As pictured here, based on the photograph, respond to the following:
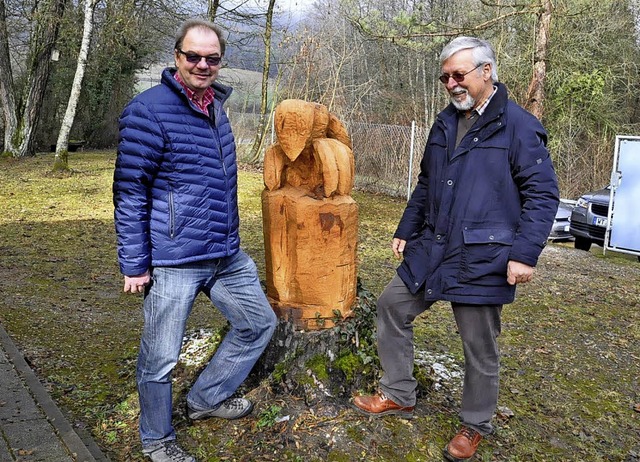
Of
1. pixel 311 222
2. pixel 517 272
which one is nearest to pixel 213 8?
pixel 311 222

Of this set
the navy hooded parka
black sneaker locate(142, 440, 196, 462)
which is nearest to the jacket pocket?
the navy hooded parka

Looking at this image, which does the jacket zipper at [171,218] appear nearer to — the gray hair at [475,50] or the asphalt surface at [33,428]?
the asphalt surface at [33,428]

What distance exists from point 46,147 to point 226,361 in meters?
18.6

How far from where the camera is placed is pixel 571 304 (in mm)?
5969

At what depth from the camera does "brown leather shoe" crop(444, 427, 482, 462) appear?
2.76 meters

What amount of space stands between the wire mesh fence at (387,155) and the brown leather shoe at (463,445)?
961 cm

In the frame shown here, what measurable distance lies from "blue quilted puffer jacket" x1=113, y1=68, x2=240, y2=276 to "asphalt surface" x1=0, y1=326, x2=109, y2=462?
0.93 m

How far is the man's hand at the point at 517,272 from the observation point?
2414 millimetres

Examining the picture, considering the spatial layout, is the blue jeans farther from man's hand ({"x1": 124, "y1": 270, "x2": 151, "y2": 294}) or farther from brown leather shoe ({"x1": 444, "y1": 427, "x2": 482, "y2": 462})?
brown leather shoe ({"x1": 444, "y1": 427, "x2": 482, "y2": 462})

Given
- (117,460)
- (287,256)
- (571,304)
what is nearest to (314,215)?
(287,256)

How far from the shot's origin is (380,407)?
2934mm

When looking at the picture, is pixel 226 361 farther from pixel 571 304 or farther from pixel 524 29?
pixel 524 29

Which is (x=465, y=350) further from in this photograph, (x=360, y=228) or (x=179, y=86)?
Result: (x=360, y=228)

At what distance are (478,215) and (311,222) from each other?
898 millimetres
